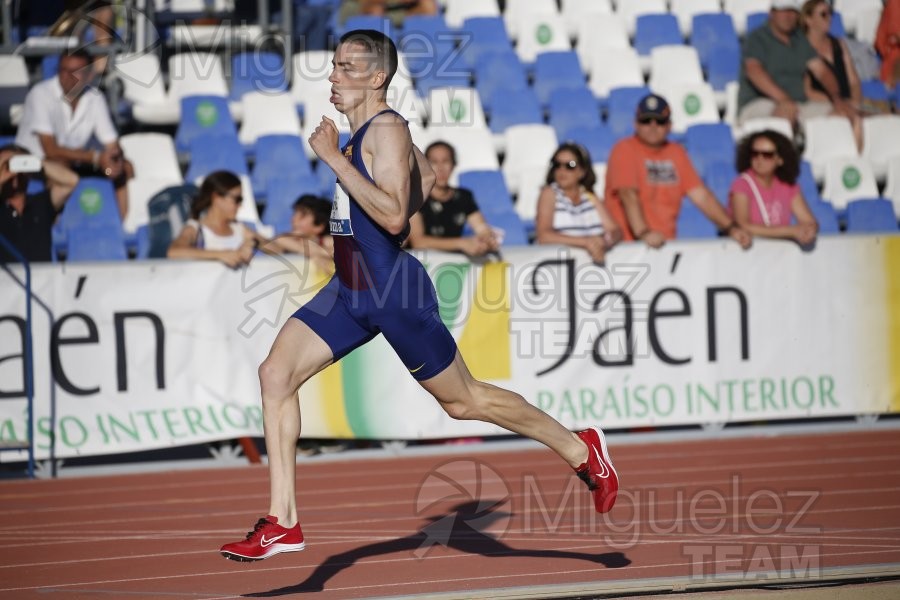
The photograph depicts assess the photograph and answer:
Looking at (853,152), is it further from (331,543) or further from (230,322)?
(331,543)

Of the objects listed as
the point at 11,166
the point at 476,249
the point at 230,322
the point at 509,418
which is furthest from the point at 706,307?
the point at 11,166

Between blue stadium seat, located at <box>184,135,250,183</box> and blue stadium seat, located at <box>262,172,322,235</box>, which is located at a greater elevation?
blue stadium seat, located at <box>184,135,250,183</box>

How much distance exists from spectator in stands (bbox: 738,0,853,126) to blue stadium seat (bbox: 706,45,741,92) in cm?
88

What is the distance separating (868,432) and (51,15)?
877 cm

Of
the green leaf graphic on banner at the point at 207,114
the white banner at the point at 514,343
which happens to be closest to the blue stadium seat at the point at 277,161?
the green leaf graphic on banner at the point at 207,114

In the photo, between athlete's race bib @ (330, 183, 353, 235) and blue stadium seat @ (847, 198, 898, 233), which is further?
blue stadium seat @ (847, 198, 898, 233)

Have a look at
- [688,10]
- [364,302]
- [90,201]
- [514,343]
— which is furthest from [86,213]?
[688,10]

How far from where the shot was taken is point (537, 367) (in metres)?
9.38

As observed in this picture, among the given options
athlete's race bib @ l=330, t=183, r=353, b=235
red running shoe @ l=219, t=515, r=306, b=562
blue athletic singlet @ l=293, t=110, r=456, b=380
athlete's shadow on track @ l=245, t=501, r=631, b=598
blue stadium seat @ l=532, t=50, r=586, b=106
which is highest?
blue stadium seat @ l=532, t=50, r=586, b=106

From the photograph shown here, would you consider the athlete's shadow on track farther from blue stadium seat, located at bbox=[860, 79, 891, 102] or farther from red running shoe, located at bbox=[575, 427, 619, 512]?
blue stadium seat, located at bbox=[860, 79, 891, 102]

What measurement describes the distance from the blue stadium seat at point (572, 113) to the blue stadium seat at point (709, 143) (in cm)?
93

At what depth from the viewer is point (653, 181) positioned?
10211 mm

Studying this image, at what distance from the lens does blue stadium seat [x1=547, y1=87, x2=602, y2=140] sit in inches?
488

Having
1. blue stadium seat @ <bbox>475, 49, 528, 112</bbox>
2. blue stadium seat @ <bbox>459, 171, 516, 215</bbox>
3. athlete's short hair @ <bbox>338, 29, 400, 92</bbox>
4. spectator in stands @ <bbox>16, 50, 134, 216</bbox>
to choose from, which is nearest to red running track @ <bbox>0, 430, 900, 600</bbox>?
athlete's short hair @ <bbox>338, 29, 400, 92</bbox>
